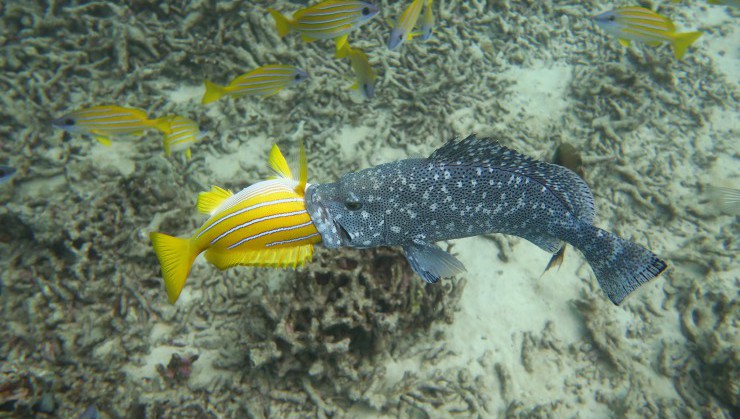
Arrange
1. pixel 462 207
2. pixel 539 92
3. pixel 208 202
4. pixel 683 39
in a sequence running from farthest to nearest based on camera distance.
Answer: pixel 539 92 → pixel 683 39 → pixel 462 207 → pixel 208 202

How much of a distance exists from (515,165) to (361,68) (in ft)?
7.62

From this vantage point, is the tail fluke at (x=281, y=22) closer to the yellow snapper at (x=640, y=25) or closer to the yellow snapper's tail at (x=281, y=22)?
the yellow snapper's tail at (x=281, y=22)

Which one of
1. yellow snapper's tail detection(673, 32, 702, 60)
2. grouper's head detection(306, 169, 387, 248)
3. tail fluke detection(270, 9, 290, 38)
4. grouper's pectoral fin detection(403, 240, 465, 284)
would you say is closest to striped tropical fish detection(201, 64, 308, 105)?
tail fluke detection(270, 9, 290, 38)

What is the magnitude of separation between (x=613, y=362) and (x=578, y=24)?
6.46 meters

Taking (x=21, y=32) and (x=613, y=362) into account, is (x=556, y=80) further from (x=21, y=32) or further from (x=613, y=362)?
(x=21, y=32)

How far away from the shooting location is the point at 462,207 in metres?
2.58

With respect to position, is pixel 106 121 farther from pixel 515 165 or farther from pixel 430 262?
pixel 515 165

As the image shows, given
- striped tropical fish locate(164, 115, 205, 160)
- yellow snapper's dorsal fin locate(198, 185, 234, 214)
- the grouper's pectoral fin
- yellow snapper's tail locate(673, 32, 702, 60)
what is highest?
yellow snapper's tail locate(673, 32, 702, 60)

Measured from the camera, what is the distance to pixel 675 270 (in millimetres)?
4918

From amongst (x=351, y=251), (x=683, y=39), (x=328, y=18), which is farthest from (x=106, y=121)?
(x=683, y=39)

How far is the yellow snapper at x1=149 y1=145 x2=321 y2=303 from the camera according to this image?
1.94m

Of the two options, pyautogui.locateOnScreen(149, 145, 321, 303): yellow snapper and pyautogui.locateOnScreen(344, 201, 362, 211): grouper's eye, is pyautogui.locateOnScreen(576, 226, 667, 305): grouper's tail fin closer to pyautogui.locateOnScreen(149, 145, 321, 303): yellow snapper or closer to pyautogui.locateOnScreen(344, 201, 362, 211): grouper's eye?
pyautogui.locateOnScreen(344, 201, 362, 211): grouper's eye

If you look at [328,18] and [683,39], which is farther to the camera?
[683,39]

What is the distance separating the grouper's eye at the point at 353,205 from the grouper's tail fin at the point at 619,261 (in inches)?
71.1
